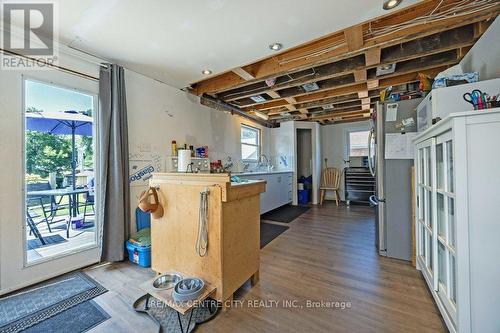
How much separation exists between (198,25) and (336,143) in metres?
5.64

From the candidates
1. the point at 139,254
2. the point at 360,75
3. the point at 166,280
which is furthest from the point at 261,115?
the point at 166,280

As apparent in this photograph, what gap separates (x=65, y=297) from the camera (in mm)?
1836

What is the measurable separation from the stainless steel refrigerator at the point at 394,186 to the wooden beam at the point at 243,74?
1.75m

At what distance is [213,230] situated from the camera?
5.23 feet

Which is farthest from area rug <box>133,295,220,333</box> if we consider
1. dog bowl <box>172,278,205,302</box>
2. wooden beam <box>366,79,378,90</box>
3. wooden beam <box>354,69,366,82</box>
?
wooden beam <box>366,79,378,90</box>

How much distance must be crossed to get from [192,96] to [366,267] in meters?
3.57

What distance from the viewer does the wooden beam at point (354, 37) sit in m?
2.04

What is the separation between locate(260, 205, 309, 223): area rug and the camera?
4.46 m

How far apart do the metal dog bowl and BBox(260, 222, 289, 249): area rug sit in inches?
59.4

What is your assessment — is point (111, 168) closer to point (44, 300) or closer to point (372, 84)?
point (44, 300)

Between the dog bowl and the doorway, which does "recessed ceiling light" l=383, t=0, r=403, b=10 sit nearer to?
the dog bowl

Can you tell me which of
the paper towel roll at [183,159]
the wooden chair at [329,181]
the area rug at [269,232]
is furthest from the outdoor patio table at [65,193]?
the wooden chair at [329,181]

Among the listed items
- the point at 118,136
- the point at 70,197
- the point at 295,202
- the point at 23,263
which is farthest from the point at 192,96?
the point at 295,202

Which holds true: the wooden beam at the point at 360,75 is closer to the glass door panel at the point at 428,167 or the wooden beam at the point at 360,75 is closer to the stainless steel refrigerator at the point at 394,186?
the stainless steel refrigerator at the point at 394,186
